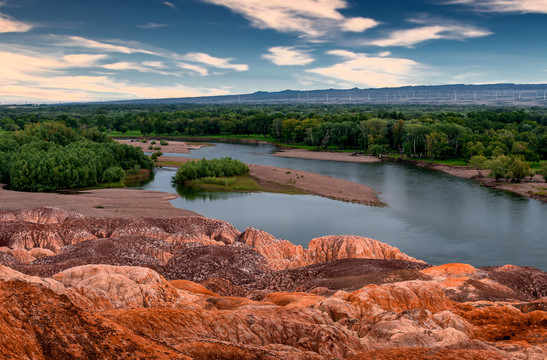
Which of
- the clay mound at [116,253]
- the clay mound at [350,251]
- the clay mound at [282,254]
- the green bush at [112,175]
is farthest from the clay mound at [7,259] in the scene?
the green bush at [112,175]

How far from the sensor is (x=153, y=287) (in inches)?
927

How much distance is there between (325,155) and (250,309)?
126m

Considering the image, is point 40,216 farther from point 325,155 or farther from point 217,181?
point 325,155

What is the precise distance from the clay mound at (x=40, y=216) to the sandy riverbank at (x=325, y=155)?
9201 cm

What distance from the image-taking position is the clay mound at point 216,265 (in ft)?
120

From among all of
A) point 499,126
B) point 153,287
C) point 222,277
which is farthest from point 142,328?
point 499,126

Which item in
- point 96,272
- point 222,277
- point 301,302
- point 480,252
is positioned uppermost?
point 96,272

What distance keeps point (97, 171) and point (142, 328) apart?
8437 cm

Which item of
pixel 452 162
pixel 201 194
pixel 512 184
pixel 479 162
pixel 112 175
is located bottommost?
pixel 512 184

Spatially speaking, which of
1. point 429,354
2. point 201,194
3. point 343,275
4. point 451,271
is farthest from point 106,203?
point 429,354

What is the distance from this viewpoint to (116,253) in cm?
3962

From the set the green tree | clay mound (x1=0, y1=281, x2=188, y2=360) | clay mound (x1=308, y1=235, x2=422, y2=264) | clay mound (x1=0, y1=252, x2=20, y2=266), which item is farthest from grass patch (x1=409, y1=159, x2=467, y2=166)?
clay mound (x1=0, y1=281, x2=188, y2=360)

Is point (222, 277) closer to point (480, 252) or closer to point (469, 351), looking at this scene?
point (469, 351)

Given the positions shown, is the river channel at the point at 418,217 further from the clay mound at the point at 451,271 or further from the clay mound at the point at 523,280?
the clay mound at the point at 451,271
